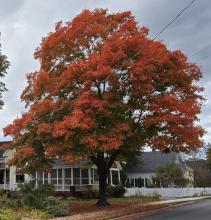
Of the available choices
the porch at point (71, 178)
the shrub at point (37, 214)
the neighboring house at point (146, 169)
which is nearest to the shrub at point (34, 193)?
the shrub at point (37, 214)

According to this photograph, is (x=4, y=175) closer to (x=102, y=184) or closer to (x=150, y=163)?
(x=102, y=184)

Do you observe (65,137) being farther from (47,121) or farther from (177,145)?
(177,145)

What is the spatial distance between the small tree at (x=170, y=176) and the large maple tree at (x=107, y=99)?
2477cm

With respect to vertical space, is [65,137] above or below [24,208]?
above

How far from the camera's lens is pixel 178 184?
58.4 metres

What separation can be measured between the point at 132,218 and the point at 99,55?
415 inches

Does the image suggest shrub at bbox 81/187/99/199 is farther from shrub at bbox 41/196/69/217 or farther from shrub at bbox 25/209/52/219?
shrub at bbox 25/209/52/219

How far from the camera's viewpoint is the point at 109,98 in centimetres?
2859

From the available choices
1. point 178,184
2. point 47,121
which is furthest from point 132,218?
point 178,184

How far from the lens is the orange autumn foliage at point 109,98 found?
27.7 meters

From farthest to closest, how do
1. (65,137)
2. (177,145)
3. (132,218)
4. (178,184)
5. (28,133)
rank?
(178,184) → (28,133) → (177,145) → (65,137) → (132,218)

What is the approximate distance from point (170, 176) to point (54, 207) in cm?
3183

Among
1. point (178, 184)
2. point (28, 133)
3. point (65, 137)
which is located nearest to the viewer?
point (65, 137)

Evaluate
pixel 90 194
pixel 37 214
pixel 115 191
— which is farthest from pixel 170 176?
pixel 37 214
